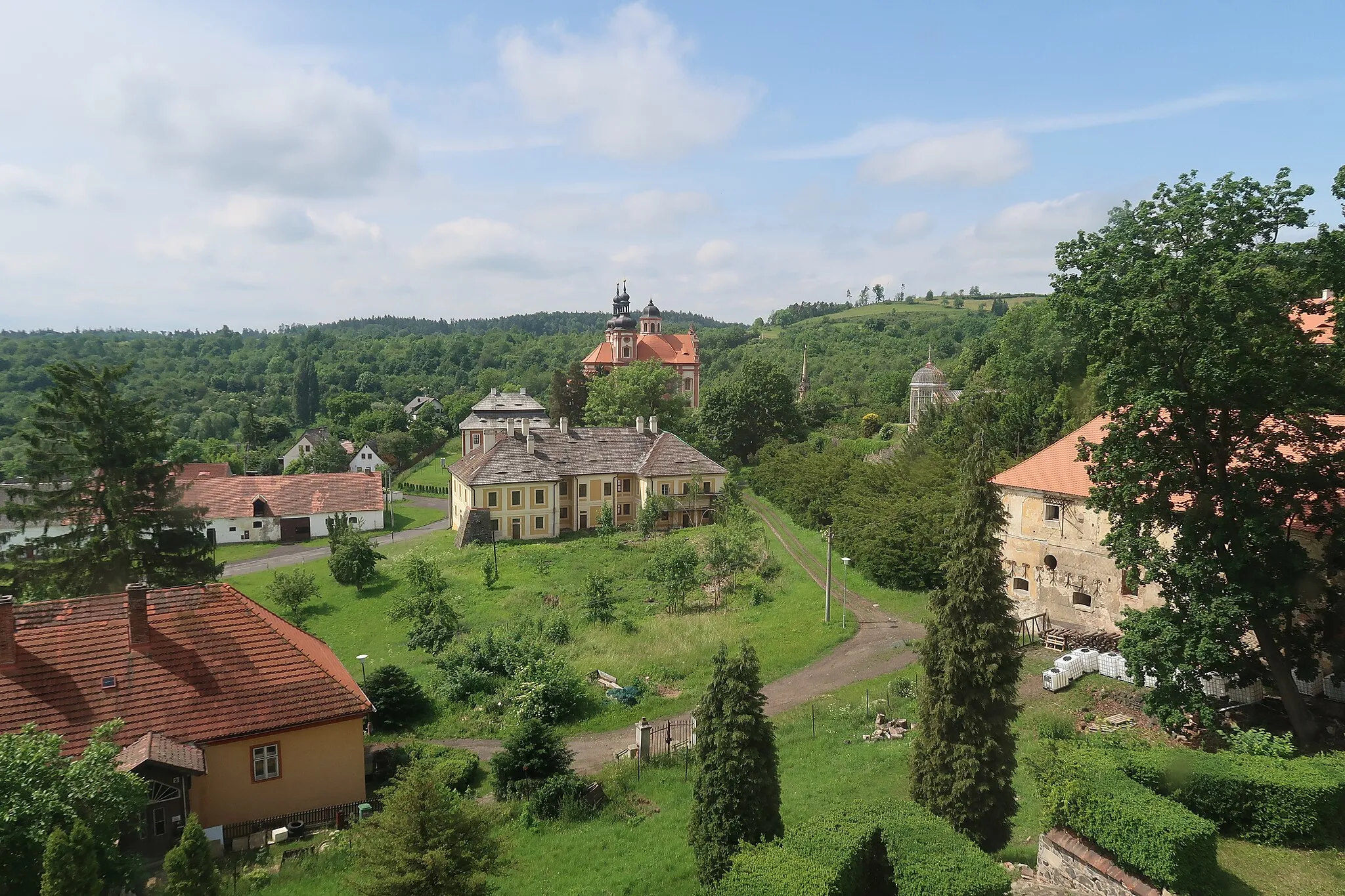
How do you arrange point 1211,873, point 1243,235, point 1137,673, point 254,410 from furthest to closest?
point 254,410 → point 1137,673 → point 1243,235 → point 1211,873

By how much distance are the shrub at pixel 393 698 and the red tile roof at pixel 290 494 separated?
137 ft

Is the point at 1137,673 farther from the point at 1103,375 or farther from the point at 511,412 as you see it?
the point at 511,412

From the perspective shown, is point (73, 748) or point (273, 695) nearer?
point (73, 748)

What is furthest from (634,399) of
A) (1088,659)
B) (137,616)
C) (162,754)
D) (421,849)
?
(421,849)

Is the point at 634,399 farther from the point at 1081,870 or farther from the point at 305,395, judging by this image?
the point at 305,395

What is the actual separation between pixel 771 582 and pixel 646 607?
6.14 metres

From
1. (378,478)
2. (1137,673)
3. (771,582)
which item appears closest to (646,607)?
(771,582)

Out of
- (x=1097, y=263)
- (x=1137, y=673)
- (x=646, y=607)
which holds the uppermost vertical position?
(x=1097, y=263)

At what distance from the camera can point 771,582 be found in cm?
3678

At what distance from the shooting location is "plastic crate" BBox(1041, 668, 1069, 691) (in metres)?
22.3

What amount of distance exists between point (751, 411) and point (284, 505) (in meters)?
39.2

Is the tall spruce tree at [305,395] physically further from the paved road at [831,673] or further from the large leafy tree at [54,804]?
the large leafy tree at [54,804]

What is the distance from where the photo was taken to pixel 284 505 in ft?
201

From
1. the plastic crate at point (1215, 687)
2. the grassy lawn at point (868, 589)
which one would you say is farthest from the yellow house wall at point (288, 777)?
the plastic crate at point (1215, 687)
